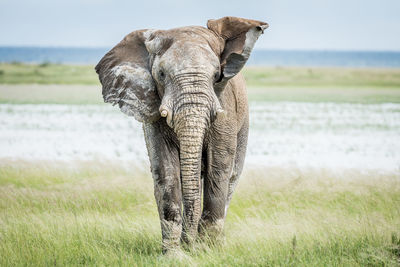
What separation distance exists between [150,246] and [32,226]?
1.72 m

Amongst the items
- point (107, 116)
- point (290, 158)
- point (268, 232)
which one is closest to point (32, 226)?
point (268, 232)

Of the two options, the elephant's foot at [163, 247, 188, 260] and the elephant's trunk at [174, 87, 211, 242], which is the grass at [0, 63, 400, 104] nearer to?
the elephant's foot at [163, 247, 188, 260]

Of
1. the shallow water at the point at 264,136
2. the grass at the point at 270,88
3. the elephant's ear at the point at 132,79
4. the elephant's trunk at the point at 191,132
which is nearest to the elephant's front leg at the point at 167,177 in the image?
the elephant's ear at the point at 132,79

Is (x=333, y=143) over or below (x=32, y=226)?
below

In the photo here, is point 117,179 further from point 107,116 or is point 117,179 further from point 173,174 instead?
point 107,116

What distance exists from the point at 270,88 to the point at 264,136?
2689cm

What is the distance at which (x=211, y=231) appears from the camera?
7.73 metres

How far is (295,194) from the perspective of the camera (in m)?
12.0

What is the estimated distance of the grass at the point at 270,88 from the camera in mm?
37688

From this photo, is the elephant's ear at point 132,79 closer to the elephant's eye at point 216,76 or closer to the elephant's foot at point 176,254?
the elephant's eye at point 216,76

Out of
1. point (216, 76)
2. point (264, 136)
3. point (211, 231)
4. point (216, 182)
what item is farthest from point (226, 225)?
point (264, 136)

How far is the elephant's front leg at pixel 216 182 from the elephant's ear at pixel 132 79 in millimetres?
882

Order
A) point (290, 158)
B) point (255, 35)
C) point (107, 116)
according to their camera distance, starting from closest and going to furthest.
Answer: point (255, 35) < point (290, 158) < point (107, 116)

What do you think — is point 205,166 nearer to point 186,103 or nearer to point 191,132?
point 191,132
